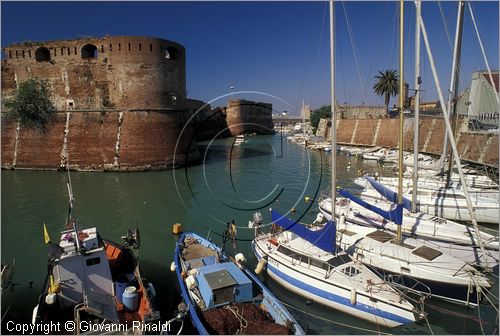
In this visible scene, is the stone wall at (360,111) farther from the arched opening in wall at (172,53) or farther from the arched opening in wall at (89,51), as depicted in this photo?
the arched opening in wall at (89,51)

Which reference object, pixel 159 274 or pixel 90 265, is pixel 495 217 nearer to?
pixel 159 274

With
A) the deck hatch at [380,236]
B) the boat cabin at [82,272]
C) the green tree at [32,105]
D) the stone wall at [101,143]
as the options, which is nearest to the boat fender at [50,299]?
the boat cabin at [82,272]

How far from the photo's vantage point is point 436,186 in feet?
70.5

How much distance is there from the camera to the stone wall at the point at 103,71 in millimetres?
36344

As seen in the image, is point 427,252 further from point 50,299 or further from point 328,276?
point 50,299

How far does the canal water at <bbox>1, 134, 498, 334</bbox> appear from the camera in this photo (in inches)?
429

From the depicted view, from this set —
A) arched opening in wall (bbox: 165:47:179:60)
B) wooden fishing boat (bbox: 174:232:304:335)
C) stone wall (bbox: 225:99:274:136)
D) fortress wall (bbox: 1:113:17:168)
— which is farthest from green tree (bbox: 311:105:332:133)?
wooden fishing boat (bbox: 174:232:304:335)

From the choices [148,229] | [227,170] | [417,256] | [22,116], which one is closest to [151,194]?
[148,229]

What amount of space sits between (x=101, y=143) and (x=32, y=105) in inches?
364

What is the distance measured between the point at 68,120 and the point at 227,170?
62.2 feet

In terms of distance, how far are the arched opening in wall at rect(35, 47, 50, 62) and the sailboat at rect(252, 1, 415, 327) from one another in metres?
39.1

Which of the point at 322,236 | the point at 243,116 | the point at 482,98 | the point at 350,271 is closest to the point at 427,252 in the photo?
the point at 350,271

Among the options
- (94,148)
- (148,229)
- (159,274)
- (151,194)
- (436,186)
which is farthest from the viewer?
(94,148)

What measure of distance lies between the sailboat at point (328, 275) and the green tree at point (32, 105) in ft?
114
